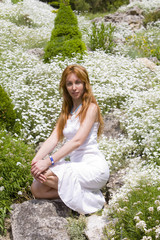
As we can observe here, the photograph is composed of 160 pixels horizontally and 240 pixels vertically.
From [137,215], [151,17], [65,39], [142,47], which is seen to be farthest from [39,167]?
[151,17]

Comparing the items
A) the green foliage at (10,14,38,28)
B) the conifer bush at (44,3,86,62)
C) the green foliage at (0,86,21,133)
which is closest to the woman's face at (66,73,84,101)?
the green foliage at (0,86,21,133)

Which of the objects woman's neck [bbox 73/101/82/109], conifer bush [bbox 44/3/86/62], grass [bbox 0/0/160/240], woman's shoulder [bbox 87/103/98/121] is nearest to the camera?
grass [bbox 0/0/160/240]

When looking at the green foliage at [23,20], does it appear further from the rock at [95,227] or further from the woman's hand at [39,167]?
the rock at [95,227]

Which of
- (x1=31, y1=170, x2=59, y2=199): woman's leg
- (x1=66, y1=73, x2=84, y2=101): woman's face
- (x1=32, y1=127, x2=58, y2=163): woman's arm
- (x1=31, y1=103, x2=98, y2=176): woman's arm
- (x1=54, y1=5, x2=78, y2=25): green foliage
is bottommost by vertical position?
(x1=31, y1=170, x2=59, y2=199): woman's leg

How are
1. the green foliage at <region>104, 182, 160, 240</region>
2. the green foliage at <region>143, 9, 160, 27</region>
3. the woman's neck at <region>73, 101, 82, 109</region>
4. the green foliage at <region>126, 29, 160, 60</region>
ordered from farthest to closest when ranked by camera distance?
1. the green foliage at <region>143, 9, 160, 27</region>
2. the green foliage at <region>126, 29, 160, 60</region>
3. the woman's neck at <region>73, 101, 82, 109</region>
4. the green foliage at <region>104, 182, 160, 240</region>

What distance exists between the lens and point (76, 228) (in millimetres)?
2861

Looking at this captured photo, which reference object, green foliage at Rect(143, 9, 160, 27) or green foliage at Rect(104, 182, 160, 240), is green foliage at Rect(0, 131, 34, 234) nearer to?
green foliage at Rect(104, 182, 160, 240)

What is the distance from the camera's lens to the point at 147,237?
7.23 ft

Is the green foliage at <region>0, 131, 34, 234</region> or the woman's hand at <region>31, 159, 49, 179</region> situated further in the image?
the green foliage at <region>0, 131, 34, 234</region>

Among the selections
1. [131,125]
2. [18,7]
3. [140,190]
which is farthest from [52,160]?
[18,7]

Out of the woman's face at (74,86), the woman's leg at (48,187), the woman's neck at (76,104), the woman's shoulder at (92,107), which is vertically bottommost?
the woman's leg at (48,187)

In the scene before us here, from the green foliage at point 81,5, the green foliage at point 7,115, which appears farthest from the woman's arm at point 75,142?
the green foliage at point 81,5

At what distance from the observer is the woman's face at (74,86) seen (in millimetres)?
3193

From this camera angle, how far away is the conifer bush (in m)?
7.95
